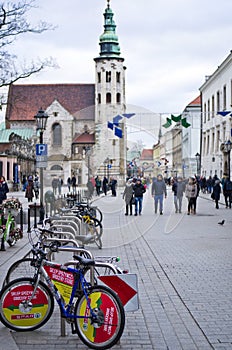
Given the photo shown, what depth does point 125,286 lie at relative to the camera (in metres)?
5.77

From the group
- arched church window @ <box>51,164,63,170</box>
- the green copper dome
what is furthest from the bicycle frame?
the green copper dome

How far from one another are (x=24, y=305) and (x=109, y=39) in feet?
264

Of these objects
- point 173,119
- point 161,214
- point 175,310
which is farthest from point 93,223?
point 173,119

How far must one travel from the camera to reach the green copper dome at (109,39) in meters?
82.8

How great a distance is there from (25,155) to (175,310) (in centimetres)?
5259

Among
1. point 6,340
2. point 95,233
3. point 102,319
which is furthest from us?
point 95,233

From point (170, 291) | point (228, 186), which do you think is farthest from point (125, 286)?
point (228, 186)

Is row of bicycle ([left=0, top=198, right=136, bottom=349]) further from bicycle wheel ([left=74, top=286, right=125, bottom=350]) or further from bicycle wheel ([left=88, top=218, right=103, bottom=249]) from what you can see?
bicycle wheel ([left=88, top=218, right=103, bottom=249])

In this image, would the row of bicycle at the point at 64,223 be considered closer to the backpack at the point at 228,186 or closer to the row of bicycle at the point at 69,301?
the row of bicycle at the point at 69,301

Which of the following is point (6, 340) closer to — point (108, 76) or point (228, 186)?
point (228, 186)

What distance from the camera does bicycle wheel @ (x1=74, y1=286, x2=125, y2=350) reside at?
17.8 feet

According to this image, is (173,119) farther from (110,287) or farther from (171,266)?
(110,287)

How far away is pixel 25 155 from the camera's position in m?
58.4

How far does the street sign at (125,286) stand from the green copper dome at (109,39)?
79834 mm
